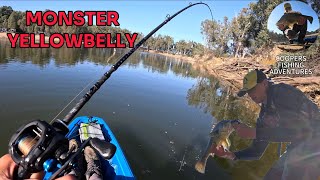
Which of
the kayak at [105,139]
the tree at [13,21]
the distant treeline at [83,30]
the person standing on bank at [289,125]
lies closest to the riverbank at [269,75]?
the person standing on bank at [289,125]

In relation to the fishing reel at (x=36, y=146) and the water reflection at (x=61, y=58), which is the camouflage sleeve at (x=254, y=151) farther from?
the water reflection at (x=61, y=58)

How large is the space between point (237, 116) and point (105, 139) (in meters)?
11.5

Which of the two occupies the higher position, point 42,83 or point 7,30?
point 7,30

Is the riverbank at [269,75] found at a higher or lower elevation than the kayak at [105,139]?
higher

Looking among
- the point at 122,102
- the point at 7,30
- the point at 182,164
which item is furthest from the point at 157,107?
the point at 7,30

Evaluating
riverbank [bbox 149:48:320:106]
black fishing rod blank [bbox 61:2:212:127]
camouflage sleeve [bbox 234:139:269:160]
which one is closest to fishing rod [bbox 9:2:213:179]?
black fishing rod blank [bbox 61:2:212:127]

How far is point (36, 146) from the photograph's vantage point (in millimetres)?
2354

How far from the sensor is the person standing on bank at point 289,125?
4.57 metres

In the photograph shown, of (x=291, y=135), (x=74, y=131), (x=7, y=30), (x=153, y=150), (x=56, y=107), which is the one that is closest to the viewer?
(x=291, y=135)

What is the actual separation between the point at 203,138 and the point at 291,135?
7.22 meters

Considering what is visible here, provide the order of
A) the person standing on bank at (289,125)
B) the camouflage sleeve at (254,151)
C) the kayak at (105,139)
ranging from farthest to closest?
the camouflage sleeve at (254,151)
the kayak at (105,139)
the person standing on bank at (289,125)

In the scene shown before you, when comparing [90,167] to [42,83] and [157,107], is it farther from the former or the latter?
[42,83]

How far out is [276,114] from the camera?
4.90 meters

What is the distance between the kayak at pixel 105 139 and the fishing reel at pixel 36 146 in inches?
98.3
